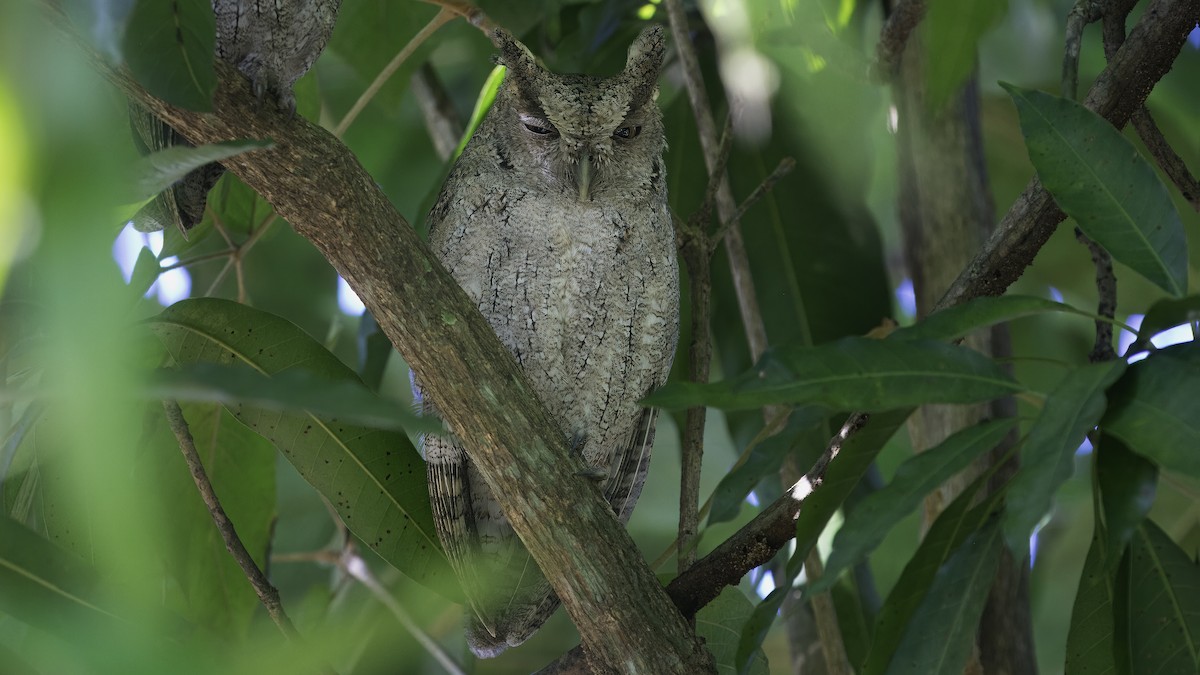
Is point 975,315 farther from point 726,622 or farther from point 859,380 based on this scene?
point 726,622

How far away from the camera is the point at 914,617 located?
1.17 m

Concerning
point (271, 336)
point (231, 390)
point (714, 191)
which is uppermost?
point (714, 191)

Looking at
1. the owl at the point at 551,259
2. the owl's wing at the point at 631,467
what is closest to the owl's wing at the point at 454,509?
the owl at the point at 551,259

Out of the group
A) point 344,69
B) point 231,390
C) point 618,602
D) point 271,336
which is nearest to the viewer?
point 231,390

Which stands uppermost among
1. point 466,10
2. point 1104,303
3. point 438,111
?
point 438,111

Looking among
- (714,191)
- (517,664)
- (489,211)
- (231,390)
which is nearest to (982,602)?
(231,390)

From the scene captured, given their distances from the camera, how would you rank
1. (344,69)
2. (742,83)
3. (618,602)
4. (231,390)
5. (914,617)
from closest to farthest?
(231,390) < (914,617) < (618,602) < (742,83) < (344,69)

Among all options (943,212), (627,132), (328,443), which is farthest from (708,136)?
(328,443)

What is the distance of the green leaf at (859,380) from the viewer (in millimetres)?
973

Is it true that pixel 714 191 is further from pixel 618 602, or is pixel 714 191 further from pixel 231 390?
pixel 231 390

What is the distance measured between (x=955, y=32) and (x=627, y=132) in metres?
0.70

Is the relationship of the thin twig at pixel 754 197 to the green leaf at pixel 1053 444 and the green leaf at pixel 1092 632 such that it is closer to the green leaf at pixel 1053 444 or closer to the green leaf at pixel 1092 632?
the green leaf at pixel 1092 632

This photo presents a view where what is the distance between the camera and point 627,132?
1928mm

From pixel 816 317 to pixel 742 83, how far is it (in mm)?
510
